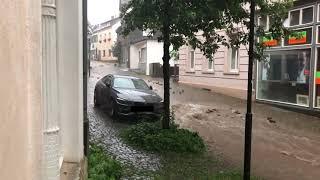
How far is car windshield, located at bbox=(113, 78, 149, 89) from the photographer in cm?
1609

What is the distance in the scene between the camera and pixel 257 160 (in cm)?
1042

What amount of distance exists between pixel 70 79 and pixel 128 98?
926 centimetres

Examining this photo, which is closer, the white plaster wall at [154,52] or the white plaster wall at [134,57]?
the white plaster wall at [154,52]

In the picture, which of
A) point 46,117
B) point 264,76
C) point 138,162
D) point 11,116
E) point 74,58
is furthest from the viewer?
point 264,76

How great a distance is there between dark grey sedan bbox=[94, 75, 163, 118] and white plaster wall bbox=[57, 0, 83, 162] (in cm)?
895

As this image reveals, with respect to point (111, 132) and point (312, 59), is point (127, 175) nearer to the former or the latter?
point (111, 132)

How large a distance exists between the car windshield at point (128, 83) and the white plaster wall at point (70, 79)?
10422 mm

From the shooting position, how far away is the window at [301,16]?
56.7ft

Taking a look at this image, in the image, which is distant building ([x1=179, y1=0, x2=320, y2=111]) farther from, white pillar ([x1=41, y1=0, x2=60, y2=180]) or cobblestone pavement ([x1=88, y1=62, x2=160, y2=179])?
white pillar ([x1=41, y1=0, x2=60, y2=180])

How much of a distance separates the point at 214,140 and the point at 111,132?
278 centimetres

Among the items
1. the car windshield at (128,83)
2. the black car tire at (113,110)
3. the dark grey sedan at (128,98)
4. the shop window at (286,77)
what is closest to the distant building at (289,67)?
the shop window at (286,77)

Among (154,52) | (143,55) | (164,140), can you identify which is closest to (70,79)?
(164,140)

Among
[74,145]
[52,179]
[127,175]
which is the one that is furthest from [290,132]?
[52,179]

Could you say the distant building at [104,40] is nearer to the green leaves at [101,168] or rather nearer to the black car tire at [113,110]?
the black car tire at [113,110]
